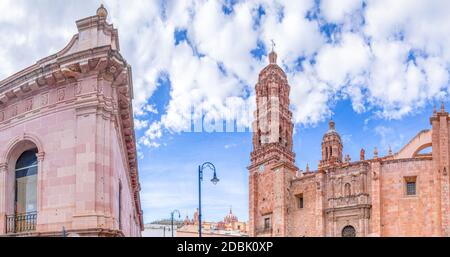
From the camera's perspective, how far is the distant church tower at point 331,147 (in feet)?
247

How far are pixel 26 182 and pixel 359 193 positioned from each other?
146 feet

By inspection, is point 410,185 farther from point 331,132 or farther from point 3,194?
point 3,194

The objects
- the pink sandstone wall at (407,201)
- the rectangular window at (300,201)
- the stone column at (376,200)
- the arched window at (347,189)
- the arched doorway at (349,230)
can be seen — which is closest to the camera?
the pink sandstone wall at (407,201)

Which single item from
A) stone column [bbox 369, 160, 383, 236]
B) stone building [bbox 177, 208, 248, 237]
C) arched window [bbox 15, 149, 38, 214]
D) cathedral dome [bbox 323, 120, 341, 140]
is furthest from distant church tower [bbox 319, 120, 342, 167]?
arched window [bbox 15, 149, 38, 214]

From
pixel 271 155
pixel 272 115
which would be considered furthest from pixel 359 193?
pixel 272 115

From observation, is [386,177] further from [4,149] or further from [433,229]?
[4,149]

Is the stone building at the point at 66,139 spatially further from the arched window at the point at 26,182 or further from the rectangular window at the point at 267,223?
the rectangular window at the point at 267,223

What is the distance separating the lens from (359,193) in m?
56.2

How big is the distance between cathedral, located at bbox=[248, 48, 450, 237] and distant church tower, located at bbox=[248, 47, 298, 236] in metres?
0.11

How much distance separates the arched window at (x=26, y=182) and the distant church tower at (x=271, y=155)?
146ft

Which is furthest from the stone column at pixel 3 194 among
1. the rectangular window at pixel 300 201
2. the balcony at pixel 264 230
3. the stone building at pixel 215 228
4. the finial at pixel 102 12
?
the balcony at pixel 264 230

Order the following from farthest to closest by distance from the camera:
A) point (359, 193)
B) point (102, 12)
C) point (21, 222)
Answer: point (359, 193)
point (102, 12)
point (21, 222)
